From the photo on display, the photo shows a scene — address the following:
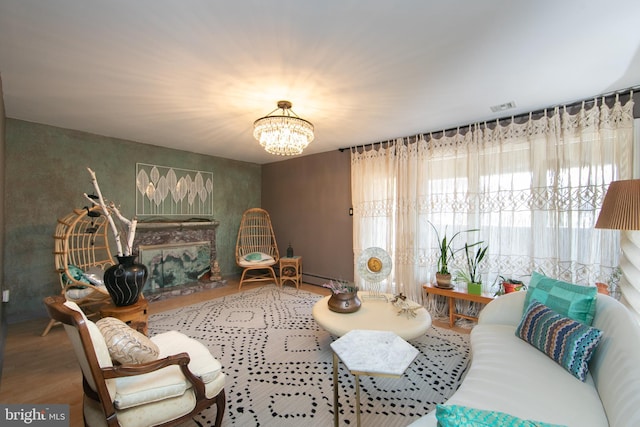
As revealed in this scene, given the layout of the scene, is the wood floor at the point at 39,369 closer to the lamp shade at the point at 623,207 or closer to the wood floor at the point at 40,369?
the wood floor at the point at 40,369

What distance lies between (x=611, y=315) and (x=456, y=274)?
6.01 ft

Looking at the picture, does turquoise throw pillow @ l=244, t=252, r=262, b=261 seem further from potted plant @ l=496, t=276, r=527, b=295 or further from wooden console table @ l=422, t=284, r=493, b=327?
potted plant @ l=496, t=276, r=527, b=295

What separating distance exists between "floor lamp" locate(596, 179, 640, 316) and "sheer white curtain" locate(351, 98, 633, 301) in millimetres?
783

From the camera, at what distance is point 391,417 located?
1.67m

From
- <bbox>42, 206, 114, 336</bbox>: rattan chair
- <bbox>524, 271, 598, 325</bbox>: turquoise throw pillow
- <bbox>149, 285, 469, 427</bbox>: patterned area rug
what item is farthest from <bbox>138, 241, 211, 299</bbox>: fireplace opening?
<bbox>524, 271, 598, 325</bbox>: turquoise throw pillow

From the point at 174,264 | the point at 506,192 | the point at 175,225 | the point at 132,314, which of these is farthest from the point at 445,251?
the point at 174,264

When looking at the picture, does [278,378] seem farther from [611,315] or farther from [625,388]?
[611,315]

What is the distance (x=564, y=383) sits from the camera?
1.33 meters

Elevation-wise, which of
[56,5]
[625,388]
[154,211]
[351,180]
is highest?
[56,5]

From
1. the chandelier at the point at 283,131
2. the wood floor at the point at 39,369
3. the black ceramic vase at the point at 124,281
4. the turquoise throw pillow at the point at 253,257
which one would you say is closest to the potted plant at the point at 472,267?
the chandelier at the point at 283,131

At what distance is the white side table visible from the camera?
1302 mm

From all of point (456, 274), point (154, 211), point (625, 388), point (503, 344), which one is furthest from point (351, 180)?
point (625, 388)

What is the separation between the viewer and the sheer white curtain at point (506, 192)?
2.45 meters

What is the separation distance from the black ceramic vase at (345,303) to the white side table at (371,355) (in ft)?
2.51
